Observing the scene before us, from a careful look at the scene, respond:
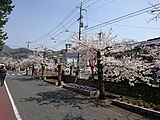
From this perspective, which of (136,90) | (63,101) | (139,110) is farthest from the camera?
(136,90)

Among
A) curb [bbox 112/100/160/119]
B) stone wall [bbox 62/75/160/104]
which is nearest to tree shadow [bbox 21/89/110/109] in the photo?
curb [bbox 112/100/160/119]

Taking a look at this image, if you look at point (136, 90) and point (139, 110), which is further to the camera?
point (136, 90)

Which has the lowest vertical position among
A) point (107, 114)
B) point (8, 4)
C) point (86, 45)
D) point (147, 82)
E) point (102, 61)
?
point (107, 114)

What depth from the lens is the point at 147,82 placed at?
669 inches

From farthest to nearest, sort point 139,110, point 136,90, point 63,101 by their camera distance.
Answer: point 136,90 < point 63,101 < point 139,110

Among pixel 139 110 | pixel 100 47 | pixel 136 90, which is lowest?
pixel 139 110

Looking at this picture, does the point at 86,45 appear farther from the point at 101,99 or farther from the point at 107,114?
the point at 107,114

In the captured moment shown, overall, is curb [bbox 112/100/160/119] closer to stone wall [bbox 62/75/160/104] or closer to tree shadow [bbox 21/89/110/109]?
tree shadow [bbox 21/89/110/109]

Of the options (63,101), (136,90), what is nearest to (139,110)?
(63,101)

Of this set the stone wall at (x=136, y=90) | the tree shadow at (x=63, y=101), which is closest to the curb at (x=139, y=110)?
the tree shadow at (x=63, y=101)

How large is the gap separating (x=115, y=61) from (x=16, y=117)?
29.6ft

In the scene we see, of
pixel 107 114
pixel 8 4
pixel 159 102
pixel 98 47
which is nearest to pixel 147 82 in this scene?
pixel 159 102

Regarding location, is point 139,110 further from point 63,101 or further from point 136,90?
point 136,90

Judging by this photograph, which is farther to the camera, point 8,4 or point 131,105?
point 8,4
